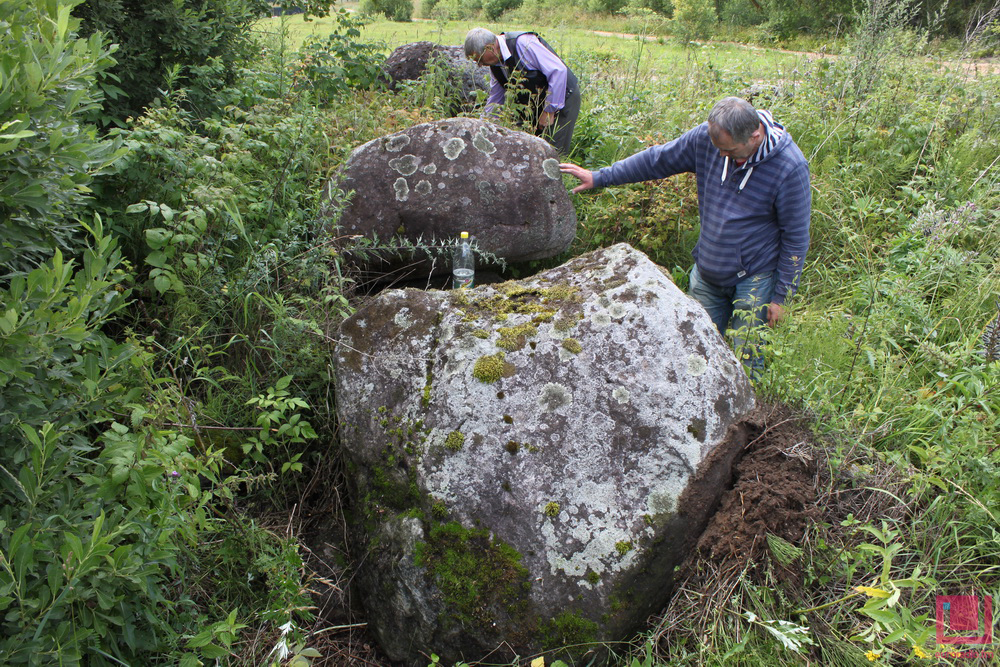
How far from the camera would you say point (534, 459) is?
246 centimetres

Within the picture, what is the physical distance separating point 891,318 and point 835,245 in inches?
64.5

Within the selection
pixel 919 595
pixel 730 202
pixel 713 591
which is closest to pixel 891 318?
pixel 730 202

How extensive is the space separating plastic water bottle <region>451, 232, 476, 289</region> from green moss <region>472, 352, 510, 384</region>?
1287 mm

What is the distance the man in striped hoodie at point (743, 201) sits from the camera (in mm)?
3629

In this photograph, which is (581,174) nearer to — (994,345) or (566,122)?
(566,122)

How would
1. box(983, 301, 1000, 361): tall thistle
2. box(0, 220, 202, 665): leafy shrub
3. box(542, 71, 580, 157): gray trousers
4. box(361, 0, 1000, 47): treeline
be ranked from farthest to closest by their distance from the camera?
box(361, 0, 1000, 47): treeline < box(542, 71, 580, 157): gray trousers < box(983, 301, 1000, 361): tall thistle < box(0, 220, 202, 665): leafy shrub

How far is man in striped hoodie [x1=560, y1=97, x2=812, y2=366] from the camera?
363 centimetres

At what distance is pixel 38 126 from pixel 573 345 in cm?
202

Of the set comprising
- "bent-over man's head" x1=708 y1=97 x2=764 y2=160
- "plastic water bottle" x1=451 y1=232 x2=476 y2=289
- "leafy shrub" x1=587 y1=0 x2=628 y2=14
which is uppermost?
"bent-over man's head" x1=708 y1=97 x2=764 y2=160

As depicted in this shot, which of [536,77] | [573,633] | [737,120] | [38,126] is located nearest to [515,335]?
[573,633]

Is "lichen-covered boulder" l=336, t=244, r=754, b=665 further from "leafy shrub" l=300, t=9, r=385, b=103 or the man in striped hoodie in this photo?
"leafy shrub" l=300, t=9, r=385, b=103

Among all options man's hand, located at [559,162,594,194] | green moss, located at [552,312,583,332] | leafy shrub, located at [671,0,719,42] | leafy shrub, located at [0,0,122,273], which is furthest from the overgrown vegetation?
leafy shrub, located at [671,0,719,42]

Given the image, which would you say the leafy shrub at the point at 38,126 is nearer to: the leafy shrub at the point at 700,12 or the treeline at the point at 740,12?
the treeline at the point at 740,12

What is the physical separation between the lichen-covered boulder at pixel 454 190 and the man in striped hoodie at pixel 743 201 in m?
0.64
